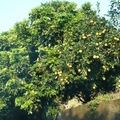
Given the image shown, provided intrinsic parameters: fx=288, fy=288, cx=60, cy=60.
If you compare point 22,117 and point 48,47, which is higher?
point 48,47

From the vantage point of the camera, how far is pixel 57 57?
1822 centimetres

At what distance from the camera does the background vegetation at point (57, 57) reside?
54.2 ft

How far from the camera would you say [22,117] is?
26.1m

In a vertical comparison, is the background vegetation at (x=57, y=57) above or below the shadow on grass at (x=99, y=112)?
above

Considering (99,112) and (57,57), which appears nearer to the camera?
(99,112)

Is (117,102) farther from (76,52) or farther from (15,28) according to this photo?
(15,28)

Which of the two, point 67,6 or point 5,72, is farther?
point 67,6

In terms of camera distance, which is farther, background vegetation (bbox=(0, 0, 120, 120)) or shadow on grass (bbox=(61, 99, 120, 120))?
background vegetation (bbox=(0, 0, 120, 120))

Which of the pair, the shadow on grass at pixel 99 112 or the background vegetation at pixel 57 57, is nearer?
the shadow on grass at pixel 99 112

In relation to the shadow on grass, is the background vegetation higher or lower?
higher

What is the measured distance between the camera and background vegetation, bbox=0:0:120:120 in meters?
16.5

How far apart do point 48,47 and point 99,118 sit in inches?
249

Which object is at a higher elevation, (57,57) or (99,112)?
(57,57)

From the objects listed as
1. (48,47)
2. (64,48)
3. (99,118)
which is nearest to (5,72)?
(48,47)
